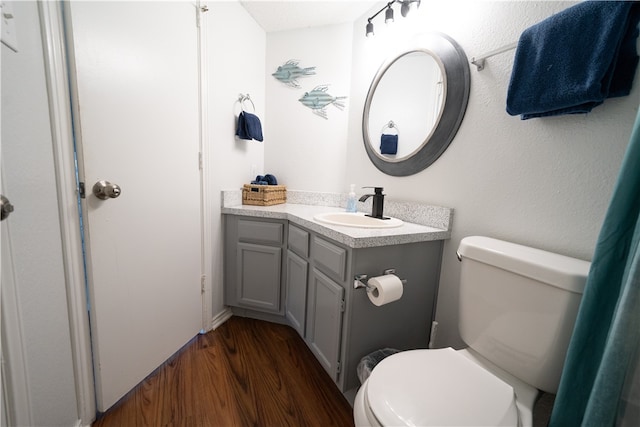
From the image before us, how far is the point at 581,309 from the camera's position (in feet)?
2.05

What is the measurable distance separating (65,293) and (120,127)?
645mm

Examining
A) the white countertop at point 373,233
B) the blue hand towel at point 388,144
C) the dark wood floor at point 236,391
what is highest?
the blue hand towel at point 388,144

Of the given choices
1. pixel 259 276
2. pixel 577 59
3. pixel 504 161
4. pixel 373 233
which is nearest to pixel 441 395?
pixel 373 233

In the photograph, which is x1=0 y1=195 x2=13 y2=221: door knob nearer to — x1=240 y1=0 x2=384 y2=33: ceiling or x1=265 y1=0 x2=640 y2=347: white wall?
x1=265 y1=0 x2=640 y2=347: white wall

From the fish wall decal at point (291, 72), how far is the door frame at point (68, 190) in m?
1.31

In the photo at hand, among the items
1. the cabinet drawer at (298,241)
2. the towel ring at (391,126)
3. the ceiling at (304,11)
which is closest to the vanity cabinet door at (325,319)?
the cabinet drawer at (298,241)

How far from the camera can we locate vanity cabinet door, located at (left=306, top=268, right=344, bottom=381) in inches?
44.3

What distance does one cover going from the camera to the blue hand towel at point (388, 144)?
1.47m

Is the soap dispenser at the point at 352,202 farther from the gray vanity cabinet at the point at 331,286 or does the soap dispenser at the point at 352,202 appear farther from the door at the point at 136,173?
the door at the point at 136,173

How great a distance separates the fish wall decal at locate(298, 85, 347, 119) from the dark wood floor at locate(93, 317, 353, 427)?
64.9 inches

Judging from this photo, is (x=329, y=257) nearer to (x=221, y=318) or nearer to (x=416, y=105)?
(x=416, y=105)

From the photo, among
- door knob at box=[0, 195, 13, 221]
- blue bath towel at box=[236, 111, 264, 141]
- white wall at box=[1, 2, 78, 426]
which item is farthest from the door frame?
blue bath towel at box=[236, 111, 264, 141]

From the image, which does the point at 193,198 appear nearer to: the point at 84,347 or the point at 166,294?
the point at 166,294

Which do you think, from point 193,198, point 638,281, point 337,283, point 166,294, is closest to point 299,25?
point 193,198
